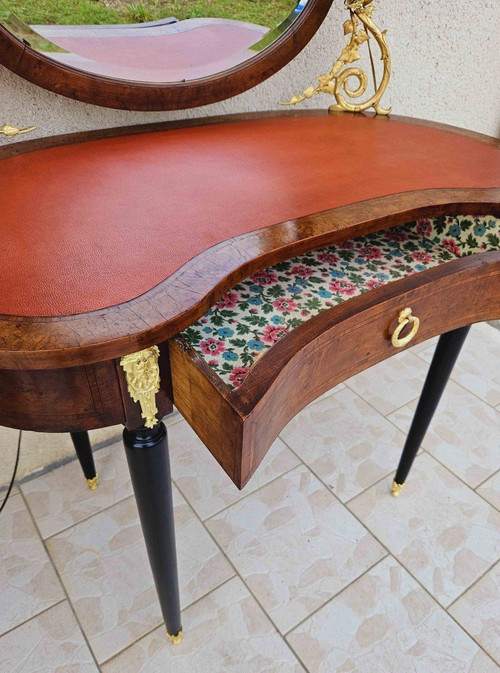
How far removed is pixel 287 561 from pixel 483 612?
360 millimetres

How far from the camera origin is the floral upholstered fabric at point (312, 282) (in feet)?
1.91

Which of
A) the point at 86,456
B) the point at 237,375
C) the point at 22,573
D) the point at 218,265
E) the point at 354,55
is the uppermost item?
the point at 354,55

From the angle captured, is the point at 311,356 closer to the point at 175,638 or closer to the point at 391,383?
the point at 175,638

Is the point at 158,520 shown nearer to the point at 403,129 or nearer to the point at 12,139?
the point at 12,139

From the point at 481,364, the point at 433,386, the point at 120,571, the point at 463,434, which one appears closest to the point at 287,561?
the point at 120,571

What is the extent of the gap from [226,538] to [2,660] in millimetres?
424

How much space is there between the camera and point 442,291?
622mm

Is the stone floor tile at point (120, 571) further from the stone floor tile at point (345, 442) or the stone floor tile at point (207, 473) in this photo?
the stone floor tile at point (345, 442)

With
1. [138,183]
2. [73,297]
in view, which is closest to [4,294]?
[73,297]

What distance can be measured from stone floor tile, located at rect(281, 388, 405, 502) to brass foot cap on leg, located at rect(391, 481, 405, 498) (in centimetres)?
5

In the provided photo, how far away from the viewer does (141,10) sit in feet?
2.39

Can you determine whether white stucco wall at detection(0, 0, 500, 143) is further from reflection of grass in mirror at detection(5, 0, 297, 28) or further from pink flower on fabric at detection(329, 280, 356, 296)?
pink flower on fabric at detection(329, 280, 356, 296)

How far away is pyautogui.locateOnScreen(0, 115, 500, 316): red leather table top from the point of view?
1.54 feet

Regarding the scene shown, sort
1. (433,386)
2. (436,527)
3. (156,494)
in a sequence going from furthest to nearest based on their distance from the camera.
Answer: (436,527), (433,386), (156,494)
